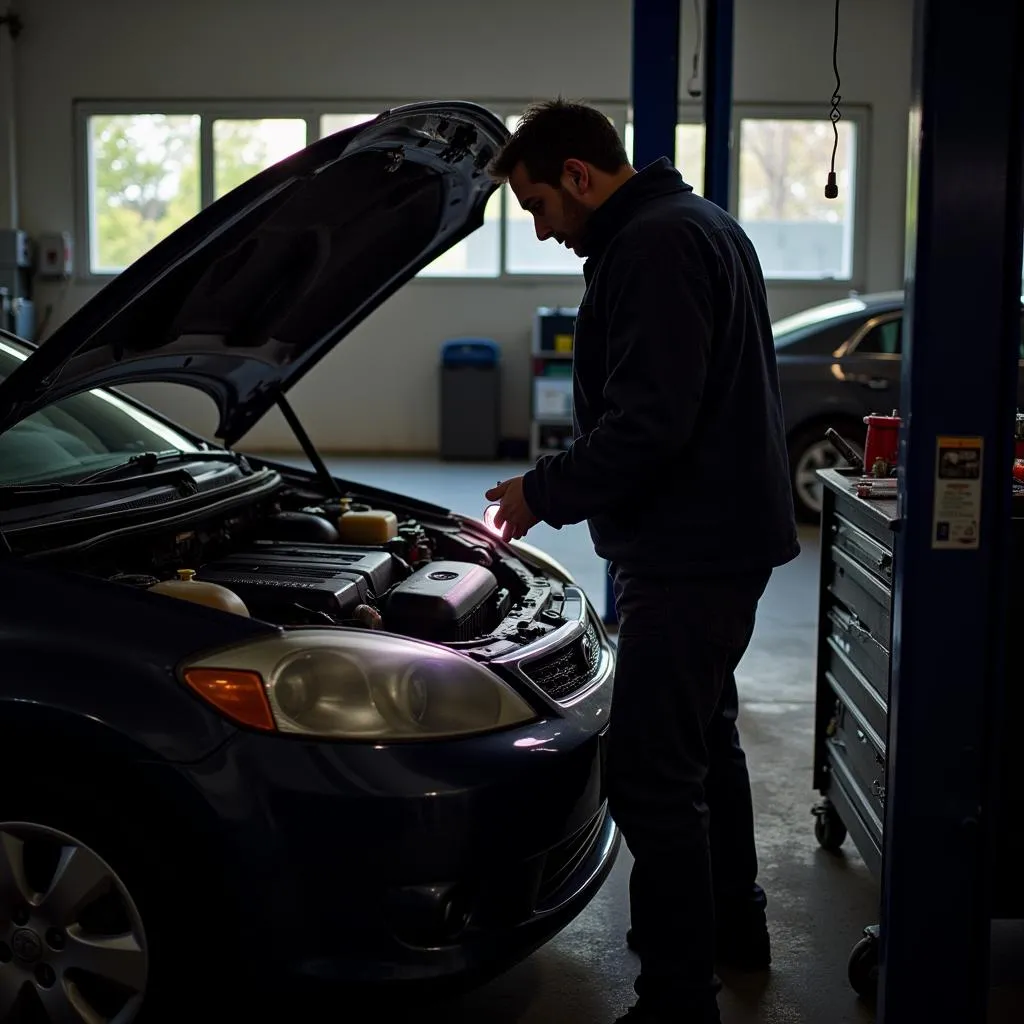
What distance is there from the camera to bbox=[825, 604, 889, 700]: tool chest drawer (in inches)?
103

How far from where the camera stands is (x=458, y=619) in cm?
249

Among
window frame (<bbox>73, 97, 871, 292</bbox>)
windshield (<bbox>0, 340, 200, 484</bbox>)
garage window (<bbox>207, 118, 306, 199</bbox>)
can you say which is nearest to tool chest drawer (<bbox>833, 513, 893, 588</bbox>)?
windshield (<bbox>0, 340, 200, 484</bbox>)

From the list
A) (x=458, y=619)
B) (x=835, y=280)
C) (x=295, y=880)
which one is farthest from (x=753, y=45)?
(x=295, y=880)

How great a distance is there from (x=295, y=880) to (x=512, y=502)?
0.68 meters

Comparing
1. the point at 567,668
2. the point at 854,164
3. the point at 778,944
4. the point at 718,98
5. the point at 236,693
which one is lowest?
the point at 778,944

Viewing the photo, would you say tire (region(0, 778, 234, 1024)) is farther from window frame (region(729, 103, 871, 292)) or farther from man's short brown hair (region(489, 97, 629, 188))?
window frame (region(729, 103, 871, 292))

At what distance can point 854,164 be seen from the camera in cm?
1165

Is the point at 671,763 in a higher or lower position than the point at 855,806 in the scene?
higher

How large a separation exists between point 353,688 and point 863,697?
1.28 meters

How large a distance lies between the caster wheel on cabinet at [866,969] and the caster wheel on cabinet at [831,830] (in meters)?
0.71

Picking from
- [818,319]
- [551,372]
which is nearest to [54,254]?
[551,372]

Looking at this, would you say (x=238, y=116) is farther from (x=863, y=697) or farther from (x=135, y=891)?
(x=135, y=891)

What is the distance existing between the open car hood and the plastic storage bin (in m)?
8.19

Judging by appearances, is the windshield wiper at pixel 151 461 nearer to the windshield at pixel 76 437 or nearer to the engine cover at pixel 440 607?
the windshield at pixel 76 437
